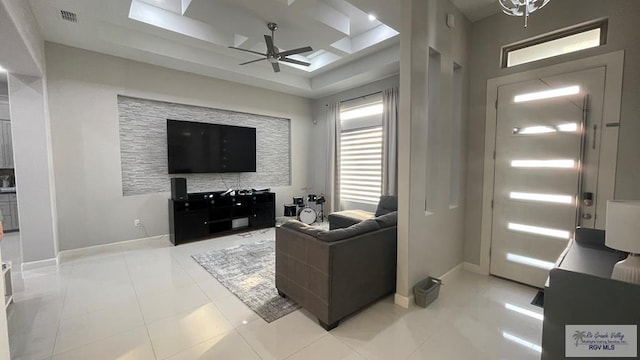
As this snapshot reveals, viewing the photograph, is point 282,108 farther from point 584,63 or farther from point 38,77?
point 584,63

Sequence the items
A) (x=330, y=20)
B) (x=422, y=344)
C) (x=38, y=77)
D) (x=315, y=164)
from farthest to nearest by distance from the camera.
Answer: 1. (x=315, y=164)
2. (x=330, y=20)
3. (x=38, y=77)
4. (x=422, y=344)

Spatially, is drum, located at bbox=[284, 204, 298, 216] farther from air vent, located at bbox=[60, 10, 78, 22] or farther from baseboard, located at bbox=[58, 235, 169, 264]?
air vent, located at bbox=[60, 10, 78, 22]

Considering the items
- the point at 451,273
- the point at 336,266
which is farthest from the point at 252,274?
the point at 451,273

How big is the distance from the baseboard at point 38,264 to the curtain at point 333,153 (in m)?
4.67

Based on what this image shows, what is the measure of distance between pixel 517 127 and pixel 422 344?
8.54ft

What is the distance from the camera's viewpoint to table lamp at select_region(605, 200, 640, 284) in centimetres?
136

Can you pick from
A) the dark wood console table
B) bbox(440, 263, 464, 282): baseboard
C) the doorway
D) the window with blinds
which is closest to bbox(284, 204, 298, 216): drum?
the window with blinds

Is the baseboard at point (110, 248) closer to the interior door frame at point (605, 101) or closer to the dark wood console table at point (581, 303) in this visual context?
the dark wood console table at point (581, 303)

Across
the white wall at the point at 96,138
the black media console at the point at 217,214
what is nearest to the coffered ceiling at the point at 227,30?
the white wall at the point at 96,138

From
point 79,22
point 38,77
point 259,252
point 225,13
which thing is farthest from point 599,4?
point 38,77

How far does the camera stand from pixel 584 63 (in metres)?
2.64

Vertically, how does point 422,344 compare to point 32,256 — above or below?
below

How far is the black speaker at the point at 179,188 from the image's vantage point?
4.52 meters

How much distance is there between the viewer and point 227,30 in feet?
12.5
